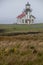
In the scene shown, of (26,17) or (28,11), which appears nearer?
(26,17)

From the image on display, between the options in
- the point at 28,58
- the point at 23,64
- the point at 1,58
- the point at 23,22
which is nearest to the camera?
the point at 23,64

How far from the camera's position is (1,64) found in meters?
9.60

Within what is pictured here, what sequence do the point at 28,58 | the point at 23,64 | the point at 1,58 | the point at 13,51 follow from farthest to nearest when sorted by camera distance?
the point at 13,51, the point at 1,58, the point at 28,58, the point at 23,64

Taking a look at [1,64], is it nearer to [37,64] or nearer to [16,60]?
[16,60]

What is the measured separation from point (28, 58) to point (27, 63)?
64 cm

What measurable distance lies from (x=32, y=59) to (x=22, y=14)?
68.0 metres

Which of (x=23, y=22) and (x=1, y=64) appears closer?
(x=1, y=64)

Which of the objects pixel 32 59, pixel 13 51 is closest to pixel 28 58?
pixel 32 59

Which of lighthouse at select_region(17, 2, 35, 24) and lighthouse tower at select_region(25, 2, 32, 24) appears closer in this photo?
lighthouse at select_region(17, 2, 35, 24)

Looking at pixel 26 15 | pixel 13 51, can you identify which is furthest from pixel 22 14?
pixel 13 51

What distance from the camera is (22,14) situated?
77.5 meters

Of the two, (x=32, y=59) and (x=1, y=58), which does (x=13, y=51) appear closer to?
(x=1, y=58)

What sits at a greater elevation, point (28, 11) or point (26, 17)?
point (28, 11)

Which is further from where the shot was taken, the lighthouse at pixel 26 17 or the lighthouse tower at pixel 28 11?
the lighthouse tower at pixel 28 11
